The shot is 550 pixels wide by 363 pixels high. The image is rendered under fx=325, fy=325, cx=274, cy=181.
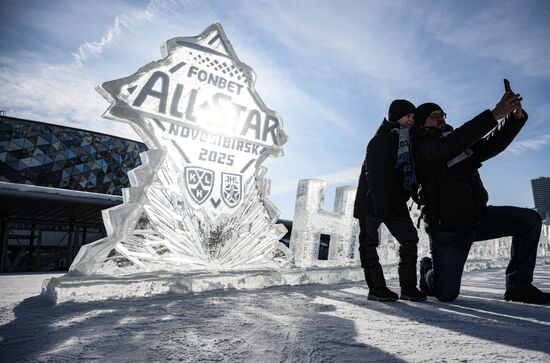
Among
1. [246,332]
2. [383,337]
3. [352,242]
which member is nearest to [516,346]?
[383,337]

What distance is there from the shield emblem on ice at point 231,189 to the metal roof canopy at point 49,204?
13.8ft

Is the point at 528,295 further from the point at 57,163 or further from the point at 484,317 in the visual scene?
the point at 57,163

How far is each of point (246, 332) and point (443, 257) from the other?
186 centimetres

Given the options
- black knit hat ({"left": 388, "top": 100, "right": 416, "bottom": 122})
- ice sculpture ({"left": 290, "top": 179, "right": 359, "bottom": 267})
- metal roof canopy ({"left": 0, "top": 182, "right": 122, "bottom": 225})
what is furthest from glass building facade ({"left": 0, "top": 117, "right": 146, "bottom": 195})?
black knit hat ({"left": 388, "top": 100, "right": 416, "bottom": 122})

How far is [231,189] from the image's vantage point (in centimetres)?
336

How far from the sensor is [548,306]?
2.26 m

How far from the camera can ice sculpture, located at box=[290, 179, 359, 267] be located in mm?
3938

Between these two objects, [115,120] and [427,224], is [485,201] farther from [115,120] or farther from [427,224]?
[115,120]

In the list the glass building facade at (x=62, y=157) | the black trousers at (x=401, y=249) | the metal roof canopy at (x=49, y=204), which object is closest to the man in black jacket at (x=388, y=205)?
the black trousers at (x=401, y=249)

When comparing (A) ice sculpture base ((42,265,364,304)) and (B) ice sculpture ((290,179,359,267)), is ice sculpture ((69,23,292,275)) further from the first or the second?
(B) ice sculpture ((290,179,359,267))

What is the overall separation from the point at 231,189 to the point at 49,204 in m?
7.41

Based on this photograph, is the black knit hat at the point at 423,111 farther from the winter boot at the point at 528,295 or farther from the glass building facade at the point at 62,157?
the glass building facade at the point at 62,157

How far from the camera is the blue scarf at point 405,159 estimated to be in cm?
244

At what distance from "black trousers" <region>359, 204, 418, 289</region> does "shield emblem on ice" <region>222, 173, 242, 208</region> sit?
1.39m
